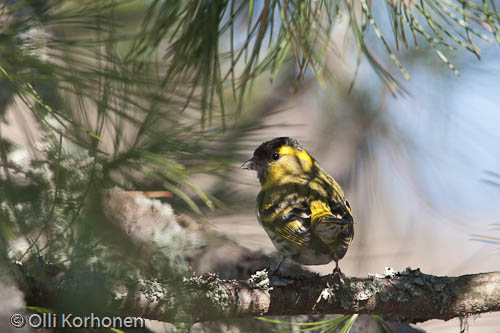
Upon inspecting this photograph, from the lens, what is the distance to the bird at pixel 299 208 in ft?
5.26

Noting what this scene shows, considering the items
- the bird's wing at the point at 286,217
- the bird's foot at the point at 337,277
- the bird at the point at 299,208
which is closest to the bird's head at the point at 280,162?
the bird at the point at 299,208

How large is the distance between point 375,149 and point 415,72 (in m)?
0.39

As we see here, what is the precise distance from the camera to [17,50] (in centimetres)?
110

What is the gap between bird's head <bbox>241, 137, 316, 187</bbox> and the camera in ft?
6.61

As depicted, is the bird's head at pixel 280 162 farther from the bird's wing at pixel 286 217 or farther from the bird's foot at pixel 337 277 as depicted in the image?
the bird's foot at pixel 337 277

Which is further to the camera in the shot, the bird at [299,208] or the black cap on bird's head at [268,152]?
the black cap on bird's head at [268,152]

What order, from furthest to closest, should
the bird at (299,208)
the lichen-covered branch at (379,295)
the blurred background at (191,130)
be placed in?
the bird at (299,208) < the lichen-covered branch at (379,295) < the blurred background at (191,130)

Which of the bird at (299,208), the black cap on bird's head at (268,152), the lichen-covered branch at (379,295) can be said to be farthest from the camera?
the black cap on bird's head at (268,152)

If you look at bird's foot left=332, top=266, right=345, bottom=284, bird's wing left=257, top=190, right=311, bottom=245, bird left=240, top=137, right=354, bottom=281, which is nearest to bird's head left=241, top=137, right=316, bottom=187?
bird left=240, top=137, right=354, bottom=281

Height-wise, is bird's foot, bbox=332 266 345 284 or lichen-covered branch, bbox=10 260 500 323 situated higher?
bird's foot, bbox=332 266 345 284

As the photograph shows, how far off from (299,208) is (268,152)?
0.37 metres

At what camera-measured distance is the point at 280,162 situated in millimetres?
2064

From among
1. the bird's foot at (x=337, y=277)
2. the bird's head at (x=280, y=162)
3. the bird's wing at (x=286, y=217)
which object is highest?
the bird's head at (x=280, y=162)

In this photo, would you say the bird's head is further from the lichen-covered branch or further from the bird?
the lichen-covered branch
